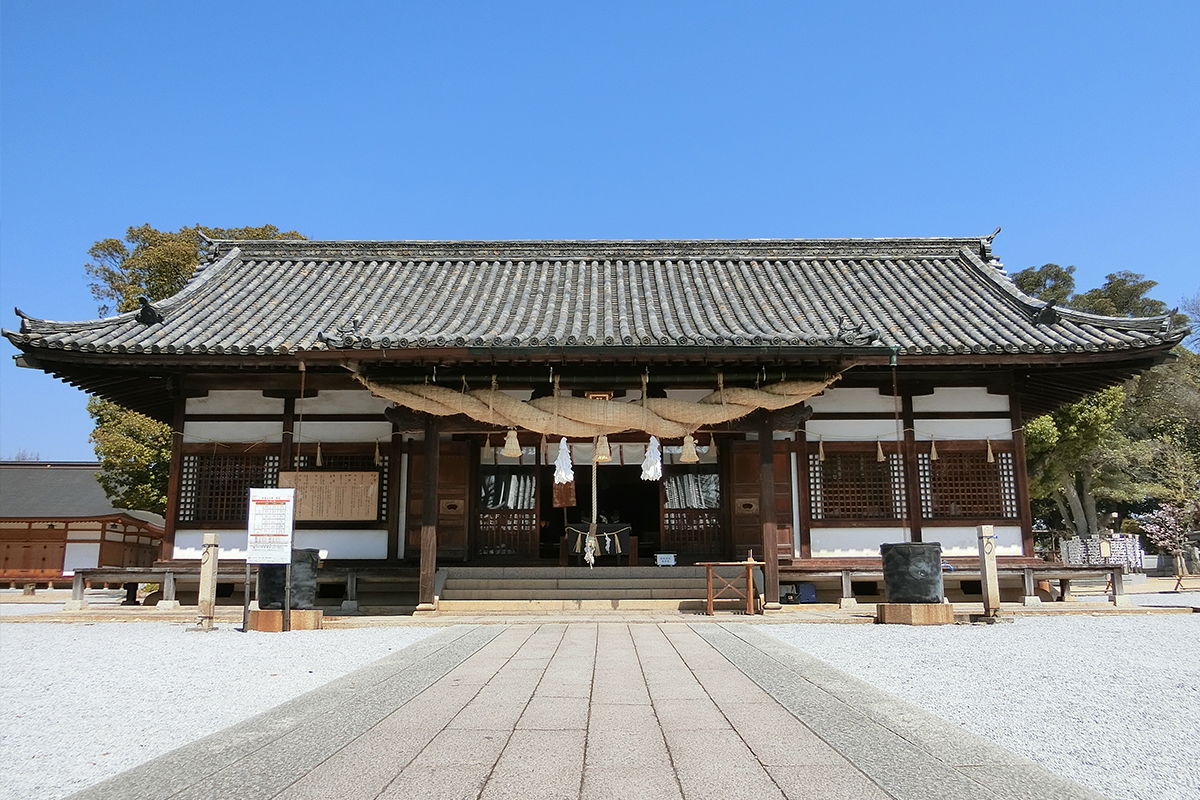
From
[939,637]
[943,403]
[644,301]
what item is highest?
[644,301]

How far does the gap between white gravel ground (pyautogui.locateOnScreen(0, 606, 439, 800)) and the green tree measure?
1124cm

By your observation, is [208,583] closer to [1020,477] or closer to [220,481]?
[220,481]

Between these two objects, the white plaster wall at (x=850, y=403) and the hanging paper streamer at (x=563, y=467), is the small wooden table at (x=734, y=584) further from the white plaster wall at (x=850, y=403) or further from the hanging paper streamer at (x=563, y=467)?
the white plaster wall at (x=850, y=403)

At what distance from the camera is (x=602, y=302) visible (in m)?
13.5

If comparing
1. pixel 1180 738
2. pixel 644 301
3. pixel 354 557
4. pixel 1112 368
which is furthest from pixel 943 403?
pixel 354 557

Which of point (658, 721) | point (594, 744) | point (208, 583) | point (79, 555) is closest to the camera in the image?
point (594, 744)

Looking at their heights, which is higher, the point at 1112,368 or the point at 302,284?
the point at 302,284

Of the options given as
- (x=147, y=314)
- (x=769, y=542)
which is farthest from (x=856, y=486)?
(x=147, y=314)

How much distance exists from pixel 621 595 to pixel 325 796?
8130 millimetres

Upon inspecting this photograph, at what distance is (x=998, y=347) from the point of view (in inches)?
434

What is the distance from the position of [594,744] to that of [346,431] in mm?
9646

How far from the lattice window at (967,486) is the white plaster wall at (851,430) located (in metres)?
0.69

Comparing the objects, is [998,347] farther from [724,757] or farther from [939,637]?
[724,757]

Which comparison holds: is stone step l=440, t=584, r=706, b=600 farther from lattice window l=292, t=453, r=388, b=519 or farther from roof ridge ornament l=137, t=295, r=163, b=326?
roof ridge ornament l=137, t=295, r=163, b=326
